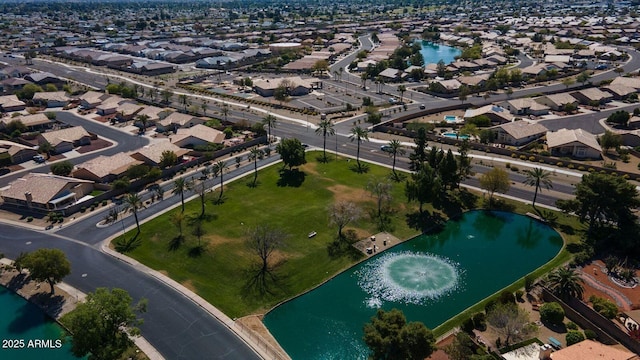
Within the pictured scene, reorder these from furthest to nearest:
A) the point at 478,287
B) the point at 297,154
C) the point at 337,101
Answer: the point at 337,101, the point at 297,154, the point at 478,287

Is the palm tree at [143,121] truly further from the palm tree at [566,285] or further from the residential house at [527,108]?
the residential house at [527,108]

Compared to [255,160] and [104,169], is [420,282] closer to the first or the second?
[255,160]

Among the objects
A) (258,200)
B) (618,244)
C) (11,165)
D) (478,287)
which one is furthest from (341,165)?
(11,165)

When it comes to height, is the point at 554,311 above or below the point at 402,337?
below

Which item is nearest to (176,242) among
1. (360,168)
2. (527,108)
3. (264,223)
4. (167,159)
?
(264,223)

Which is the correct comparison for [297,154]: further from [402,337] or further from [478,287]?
[402,337]

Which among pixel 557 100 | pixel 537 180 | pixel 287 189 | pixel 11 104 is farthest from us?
pixel 11 104

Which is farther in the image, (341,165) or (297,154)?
(341,165)
